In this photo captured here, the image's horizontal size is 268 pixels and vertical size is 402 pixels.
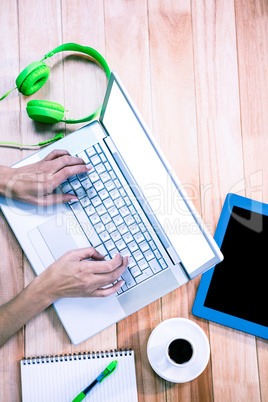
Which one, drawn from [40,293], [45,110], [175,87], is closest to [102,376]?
[40,293]

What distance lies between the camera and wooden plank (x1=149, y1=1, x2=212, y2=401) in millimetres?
1000

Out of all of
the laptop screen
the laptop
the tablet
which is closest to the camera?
the laptop screen

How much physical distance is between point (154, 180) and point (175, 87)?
0.34 metres

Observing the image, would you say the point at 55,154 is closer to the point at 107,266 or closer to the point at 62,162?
the point at 62,162

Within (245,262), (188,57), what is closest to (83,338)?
(245,262)

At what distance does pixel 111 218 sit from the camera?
893mm

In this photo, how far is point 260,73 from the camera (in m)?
1.03

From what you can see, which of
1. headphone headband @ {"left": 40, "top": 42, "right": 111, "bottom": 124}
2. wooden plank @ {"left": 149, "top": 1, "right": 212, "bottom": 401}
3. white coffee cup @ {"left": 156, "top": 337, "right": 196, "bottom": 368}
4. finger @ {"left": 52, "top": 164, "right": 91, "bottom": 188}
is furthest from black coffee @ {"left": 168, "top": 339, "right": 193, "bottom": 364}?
headphone headband @ {"left": 40, "top": 42, "right": 111, "bottom": 124}

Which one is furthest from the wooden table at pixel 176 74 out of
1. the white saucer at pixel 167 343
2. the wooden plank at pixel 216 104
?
the white saucer at pixel 167 343

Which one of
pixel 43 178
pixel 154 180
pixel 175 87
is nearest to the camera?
pixel 154 180

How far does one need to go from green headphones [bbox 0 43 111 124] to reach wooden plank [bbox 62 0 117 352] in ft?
0.11

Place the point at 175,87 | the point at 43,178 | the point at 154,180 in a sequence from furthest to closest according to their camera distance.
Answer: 1. the point at 175,87
2. the point at 43,178
3. the point at 154,180

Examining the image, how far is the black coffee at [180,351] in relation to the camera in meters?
0.86

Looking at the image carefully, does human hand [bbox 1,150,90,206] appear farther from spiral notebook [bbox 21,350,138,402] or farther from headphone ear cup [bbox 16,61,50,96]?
spiral notebook [bbox 21,350,138,402]
